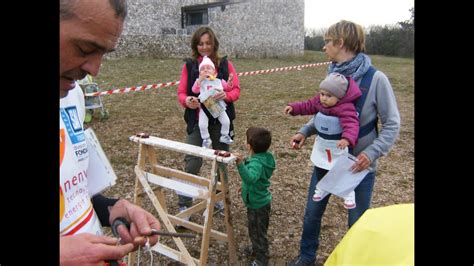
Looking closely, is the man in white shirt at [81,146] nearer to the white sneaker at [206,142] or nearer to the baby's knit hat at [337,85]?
the baby's knit hat at [337,85]

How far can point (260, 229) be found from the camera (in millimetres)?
2770

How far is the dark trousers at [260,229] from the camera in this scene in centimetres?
275

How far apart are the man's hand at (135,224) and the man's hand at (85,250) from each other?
25 centimetres

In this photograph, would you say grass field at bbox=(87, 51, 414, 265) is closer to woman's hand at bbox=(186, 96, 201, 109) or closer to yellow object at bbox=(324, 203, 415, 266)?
yellow object at bbox=(324, 203, 415, 266)

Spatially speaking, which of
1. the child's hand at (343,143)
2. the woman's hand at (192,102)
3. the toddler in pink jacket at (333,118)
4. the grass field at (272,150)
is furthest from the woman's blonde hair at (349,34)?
the woman's hand at (192,102)

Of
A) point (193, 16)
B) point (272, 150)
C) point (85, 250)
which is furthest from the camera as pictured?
point (193, 16)

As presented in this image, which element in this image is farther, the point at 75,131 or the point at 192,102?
the point at 192,102

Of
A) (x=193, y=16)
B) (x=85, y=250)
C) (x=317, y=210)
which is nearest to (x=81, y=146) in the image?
(x=85, y=250)

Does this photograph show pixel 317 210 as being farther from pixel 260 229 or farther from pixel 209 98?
pixel 209 98

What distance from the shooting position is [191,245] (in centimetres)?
320

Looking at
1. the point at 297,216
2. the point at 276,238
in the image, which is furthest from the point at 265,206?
the point at 297,216

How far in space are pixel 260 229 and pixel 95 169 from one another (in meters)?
1.67

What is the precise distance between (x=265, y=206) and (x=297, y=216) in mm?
1140

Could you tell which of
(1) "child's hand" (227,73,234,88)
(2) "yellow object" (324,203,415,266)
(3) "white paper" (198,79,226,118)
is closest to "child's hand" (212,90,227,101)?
(3) "white paper" (198,79,226,118)
